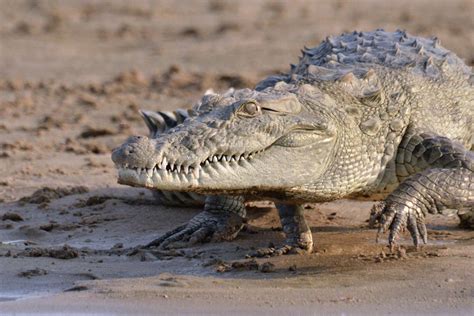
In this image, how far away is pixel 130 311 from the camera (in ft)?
18.2

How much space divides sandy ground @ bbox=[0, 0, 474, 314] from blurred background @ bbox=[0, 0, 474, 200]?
3cm

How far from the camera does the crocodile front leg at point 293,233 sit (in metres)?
6.48

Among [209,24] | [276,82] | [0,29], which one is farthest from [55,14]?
[276,82]

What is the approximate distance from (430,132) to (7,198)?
328 centimetres

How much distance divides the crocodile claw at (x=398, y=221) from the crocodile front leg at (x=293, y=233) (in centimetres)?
53

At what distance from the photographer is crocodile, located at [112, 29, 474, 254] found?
568cm

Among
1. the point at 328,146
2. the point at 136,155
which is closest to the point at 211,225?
the point at 328,146

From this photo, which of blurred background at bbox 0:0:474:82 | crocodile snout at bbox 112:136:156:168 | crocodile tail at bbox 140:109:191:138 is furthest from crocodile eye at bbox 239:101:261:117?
blurred background at bbox 0:0:474:82

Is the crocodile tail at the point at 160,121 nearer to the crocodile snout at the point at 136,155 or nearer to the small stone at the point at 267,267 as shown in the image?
the small stone at the point at 267,267

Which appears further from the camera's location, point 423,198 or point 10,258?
point 10,258

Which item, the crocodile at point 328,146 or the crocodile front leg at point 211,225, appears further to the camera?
the crocodile front leg at point 211,225

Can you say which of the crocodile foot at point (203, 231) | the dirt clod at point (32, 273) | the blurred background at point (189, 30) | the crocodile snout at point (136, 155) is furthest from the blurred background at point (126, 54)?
the crocodile snout at point (136, 155)

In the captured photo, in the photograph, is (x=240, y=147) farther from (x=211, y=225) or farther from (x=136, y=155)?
(x=211, y=225)

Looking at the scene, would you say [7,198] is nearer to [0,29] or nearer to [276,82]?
[276,82]
